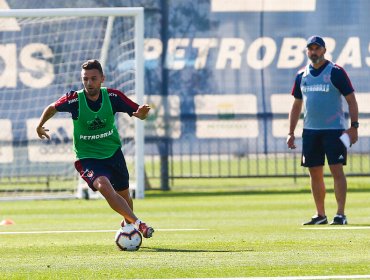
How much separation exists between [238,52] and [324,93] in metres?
8.54

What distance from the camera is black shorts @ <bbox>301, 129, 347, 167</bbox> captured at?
1344cm

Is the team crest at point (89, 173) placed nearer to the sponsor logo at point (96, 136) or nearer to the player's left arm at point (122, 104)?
the sponsor logo at point (96, 136)

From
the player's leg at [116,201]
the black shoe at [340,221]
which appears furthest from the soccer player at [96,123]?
the black shoe at [340,221]

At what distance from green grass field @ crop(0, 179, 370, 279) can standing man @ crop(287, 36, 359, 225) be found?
1.41ft

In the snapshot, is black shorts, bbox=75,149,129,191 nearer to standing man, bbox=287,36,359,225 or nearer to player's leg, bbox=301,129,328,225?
standing man, bbox=287,36,359,225

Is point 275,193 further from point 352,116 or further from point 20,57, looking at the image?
point 352,116

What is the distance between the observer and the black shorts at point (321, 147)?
529 inches

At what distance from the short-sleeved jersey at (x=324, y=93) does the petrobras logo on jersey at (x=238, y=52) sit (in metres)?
8.27

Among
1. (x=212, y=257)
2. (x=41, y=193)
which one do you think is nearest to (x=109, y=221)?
(x=212, y=257)

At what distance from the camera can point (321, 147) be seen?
13.7 meters

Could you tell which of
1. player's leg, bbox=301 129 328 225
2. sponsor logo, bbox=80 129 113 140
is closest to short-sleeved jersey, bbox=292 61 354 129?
player's leg, bbox=301 129 328 225

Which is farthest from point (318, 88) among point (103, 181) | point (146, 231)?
point (146, 231)

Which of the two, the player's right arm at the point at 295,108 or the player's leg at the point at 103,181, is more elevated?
the player's right arm at the point at 295,108

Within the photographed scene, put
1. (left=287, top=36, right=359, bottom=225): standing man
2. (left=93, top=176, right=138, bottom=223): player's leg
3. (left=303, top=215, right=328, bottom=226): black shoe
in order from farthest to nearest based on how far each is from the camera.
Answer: (left=287, top=36, right=359, bottom=225): standing man → (left=303, top=215, right=328, bottom=226): black shoe → (left=93, top=176, right=138, bottom=223): player's leg
